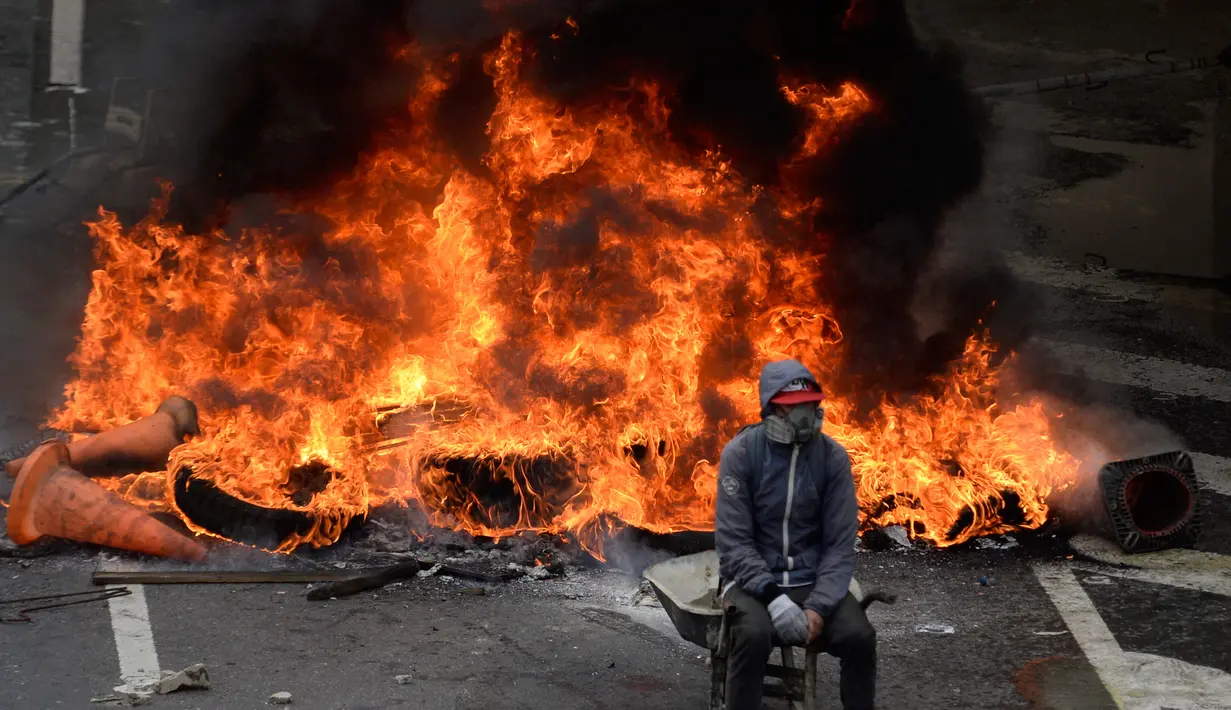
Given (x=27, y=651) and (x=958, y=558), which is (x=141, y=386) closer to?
(x=27, y=651)

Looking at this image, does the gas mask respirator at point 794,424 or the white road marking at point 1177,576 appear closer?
the gas mask respirator at point 794,424

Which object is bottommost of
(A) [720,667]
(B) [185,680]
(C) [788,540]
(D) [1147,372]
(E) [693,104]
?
(B) [185,680]

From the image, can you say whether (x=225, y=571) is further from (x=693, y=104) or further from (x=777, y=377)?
(x=693, y=104)

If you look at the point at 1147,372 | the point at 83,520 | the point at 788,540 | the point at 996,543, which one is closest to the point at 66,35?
the point at 83,520

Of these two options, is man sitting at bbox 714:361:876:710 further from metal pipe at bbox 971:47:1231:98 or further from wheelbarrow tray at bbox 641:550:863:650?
metal pipe at bbox 971:47:1231:98

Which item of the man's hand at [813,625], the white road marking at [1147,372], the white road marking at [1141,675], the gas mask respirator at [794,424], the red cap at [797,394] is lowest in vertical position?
the white road marking at [1141,675]

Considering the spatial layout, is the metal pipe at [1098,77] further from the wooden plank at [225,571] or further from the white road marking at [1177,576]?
the wooden plank at [225,571]

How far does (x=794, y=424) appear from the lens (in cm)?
468

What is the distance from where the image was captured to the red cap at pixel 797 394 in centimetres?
464

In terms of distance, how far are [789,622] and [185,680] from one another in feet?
9.52

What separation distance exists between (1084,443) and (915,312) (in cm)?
218

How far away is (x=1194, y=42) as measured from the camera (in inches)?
520

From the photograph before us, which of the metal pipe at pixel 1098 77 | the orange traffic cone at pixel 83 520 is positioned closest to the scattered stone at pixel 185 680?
the orange traffic cone at pixel 83 520

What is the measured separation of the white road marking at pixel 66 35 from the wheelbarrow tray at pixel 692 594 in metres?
10.1
